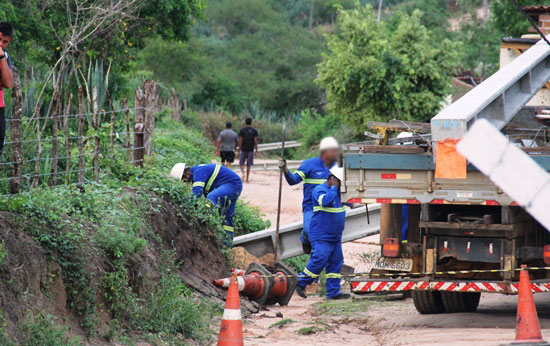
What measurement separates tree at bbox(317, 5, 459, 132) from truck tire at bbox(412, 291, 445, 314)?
20.8 m

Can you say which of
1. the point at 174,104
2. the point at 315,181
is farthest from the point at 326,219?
the point at 174,104

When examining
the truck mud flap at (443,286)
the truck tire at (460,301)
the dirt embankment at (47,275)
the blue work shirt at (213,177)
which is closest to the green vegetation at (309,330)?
the truck mud flap at (443,286)

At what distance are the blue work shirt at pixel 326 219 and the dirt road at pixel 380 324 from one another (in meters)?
0.91

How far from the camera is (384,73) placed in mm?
31406

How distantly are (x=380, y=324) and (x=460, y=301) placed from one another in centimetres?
105

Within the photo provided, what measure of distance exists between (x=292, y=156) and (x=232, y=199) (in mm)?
27345

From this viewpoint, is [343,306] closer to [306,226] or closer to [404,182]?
[306,226]

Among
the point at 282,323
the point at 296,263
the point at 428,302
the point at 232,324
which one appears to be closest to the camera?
the point at 232,324

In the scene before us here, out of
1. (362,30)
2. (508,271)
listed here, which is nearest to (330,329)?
(508,271)

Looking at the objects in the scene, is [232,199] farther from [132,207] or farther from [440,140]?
[440,140]

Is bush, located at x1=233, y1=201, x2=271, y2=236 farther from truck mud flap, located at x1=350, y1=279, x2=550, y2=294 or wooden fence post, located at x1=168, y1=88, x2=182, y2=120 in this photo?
wooden fence post, located at x1=168, y1=88, x2=182, y2=120

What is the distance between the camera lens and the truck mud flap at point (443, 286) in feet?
31.6

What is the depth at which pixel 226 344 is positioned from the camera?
821 centimetres

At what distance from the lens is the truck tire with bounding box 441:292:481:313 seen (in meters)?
11.1
